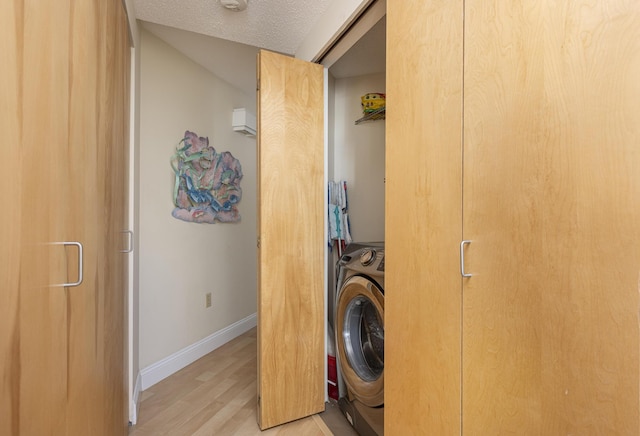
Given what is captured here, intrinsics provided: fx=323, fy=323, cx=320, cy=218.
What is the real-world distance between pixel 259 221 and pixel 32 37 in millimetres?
1333

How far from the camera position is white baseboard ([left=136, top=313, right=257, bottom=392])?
7.64 feet

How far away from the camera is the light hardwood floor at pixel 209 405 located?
6.07 ft

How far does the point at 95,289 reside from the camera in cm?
102

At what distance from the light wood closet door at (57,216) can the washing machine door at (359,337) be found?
112 cm

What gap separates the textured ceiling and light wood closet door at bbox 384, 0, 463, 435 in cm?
83

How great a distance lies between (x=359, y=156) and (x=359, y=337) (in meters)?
1.29

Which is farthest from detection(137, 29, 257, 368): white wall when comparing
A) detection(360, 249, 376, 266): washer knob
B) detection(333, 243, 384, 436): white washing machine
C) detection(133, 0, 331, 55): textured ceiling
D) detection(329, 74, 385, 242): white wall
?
detection(360, 249, 376, 266): washer knob

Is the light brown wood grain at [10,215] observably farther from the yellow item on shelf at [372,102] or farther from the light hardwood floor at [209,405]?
the yellow item on shelf at [372,102]

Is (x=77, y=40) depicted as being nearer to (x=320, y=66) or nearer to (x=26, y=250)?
(x=26, y=250)

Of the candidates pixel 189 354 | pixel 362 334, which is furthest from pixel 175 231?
pixel 362 334

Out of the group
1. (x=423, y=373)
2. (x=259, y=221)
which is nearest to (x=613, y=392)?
(x=423, y=373)

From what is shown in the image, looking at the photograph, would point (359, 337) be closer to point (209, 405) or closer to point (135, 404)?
point (209, 405)

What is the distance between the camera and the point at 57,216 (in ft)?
2.35

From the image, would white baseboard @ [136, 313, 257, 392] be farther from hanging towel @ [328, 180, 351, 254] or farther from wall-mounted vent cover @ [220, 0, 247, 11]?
wall-mounted vent cover @ [220, 0, 247, 11]
